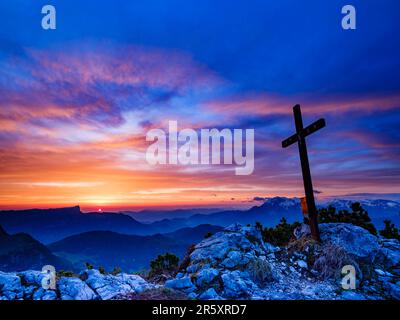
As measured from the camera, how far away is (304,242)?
11.9m

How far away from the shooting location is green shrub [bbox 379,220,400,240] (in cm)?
1532

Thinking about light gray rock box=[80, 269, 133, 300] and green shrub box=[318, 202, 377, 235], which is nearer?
light gray rock box=[80, 269, 133, 300]

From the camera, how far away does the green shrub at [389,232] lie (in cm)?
1532

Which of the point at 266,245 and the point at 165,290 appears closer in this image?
the point at 165,290

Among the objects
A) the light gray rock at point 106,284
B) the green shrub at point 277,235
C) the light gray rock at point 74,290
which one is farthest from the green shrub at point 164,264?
the green shrub at point 277,235

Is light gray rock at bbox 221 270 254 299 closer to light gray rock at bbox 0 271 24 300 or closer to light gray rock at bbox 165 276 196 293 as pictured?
light gray rock at bbox 165 276 196 293

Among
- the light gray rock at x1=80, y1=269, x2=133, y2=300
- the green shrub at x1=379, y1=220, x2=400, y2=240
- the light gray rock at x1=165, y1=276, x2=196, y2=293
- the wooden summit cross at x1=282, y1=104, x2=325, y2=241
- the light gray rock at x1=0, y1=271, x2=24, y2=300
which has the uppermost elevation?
the wooden summit cross at x1=282, y1=104, x2=325, y2=241

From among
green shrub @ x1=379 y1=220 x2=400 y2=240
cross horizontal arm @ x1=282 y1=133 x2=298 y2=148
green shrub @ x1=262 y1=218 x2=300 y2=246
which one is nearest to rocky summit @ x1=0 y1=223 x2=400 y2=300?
green shrub @ x1=262 y1=218 x2=300 y2=246
